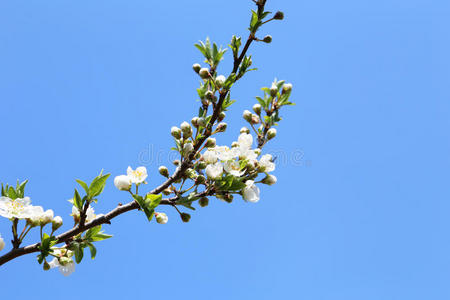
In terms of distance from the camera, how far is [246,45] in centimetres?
274

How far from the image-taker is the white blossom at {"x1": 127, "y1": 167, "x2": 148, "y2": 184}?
2.44 metres

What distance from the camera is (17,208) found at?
2.41 m

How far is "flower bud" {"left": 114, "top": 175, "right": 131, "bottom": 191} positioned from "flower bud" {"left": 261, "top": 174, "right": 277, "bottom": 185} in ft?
3.40

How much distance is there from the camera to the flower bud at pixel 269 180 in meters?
2.68

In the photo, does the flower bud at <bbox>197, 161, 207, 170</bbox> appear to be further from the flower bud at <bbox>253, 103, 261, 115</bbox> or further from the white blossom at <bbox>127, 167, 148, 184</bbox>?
the flower bud at <bbox>253, 103, 261, 115</bbox>

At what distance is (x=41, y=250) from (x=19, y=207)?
0.42m

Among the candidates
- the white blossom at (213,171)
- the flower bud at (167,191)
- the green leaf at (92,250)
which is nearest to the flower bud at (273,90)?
the white blossom at (213,171)

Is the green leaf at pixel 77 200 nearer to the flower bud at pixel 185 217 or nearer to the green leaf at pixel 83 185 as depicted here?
the green leaf at pixel 83 185

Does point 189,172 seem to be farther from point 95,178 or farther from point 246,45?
point 246,45

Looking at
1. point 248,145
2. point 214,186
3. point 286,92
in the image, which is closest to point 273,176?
point 248,145

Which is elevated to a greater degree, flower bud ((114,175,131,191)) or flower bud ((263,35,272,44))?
flower bud ((263,35,272,44))

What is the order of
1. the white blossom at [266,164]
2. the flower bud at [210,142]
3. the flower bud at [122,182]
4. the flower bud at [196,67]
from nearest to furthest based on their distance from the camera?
the flower bud at [122,182]
the white blossom at [266,164]
the flower bud at [210,142]
the flower bud at [196,67]

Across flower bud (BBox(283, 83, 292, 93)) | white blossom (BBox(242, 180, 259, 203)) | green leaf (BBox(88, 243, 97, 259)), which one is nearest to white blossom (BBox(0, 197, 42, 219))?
green leaf (BBox(88, 243, 97, 259))

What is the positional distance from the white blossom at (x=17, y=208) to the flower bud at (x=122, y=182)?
616 millimetres
